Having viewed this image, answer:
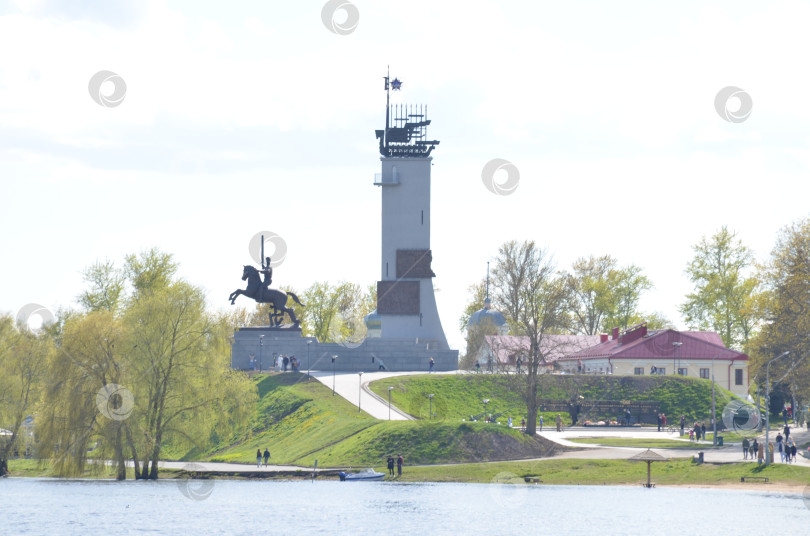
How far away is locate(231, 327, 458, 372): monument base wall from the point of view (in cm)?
10538

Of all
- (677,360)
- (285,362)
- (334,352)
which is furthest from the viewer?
(677,360)

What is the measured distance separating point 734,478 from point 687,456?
7.48 meters

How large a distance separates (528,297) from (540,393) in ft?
57.0

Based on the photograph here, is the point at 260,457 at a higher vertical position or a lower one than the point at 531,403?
lower

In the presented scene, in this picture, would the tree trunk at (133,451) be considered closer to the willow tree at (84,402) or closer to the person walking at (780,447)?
the willow tree at (84,402)

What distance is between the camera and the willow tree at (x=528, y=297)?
8288 centimetres

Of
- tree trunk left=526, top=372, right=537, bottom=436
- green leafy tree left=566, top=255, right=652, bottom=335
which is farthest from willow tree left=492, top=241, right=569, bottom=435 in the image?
green leafy tree left=566, top=255, right=652, bottom=335

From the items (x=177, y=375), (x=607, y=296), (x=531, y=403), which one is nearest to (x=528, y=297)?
(x=531, y=403)

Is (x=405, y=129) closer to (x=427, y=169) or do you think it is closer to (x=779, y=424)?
(x=427, y=169)

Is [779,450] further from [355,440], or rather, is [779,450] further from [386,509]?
[386,509]

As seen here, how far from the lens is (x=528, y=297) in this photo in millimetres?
83188

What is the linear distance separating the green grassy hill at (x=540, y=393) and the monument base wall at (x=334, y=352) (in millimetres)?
6305

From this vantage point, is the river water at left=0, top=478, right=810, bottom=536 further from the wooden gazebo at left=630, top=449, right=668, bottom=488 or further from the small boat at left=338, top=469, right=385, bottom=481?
the wooden gazebo at left=630, top=449, right=668, bottom=488

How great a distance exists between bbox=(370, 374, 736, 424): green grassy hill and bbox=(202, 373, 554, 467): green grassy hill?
6348mm
